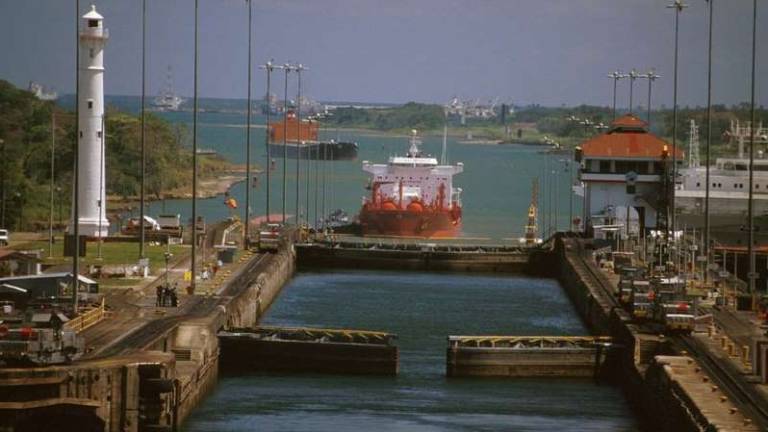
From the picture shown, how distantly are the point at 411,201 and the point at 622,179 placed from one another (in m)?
25.6

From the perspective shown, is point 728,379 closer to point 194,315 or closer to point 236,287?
point 194,315

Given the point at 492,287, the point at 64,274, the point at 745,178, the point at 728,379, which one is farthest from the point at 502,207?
the point at 728,379

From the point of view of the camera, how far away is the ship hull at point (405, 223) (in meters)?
137

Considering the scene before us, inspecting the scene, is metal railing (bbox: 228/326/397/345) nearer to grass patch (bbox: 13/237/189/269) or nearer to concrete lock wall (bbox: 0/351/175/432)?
concrete lock wall (bbox: 0/351/175/432)

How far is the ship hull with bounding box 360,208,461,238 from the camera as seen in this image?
137 meters

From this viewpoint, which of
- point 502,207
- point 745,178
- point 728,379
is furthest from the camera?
point 502,207

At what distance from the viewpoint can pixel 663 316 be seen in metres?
68.0

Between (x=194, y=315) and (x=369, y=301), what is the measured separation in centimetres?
2342

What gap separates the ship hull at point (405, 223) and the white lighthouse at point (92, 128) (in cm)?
4056

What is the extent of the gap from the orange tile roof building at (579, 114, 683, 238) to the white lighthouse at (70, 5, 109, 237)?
29812 mm

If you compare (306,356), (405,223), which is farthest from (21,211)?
(306,356)

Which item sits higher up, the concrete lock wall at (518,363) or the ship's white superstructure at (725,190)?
the ship's white superstructure at (725,190)

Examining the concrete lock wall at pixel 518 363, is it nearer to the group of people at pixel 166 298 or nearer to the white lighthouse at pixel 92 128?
the group of people at pixel 166 298

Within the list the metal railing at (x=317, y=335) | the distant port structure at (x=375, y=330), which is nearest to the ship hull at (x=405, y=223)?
the distant port structure at (x=375, y=330)
